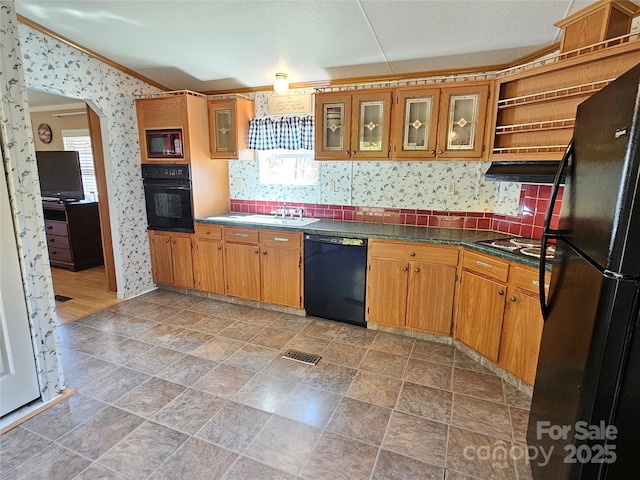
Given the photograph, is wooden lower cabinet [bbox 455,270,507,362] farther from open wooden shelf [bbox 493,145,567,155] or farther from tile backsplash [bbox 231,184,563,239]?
open wooden shelf [bbox 493,145,567,155]

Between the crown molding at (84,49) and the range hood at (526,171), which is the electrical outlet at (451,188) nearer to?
the range hood at (526,171)

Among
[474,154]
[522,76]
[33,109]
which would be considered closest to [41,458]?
[474,154]

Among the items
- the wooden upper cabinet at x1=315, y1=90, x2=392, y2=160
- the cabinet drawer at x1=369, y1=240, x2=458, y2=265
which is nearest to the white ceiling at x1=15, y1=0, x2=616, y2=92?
the wooden upper cabinet at x1=315, y1=90, x2=392, y2=160

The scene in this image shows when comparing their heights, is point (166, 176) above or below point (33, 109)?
below

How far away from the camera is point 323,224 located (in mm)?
3402

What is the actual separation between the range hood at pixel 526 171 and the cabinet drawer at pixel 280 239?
1703 mm

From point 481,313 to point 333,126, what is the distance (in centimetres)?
207

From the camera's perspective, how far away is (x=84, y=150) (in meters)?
5.41

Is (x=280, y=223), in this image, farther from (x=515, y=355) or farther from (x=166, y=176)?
(x=515, y=355)

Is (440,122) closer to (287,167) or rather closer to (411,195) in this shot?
(411,195)

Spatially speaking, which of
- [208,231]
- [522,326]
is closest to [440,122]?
[522,326]

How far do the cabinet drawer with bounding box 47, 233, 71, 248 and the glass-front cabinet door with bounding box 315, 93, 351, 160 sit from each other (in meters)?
3.84

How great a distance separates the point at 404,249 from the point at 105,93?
330 cm

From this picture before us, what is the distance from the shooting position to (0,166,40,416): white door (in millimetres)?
1934
